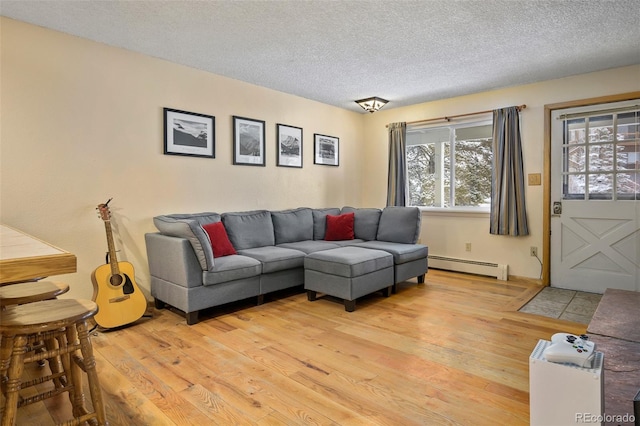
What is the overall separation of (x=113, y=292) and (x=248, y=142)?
2.19m

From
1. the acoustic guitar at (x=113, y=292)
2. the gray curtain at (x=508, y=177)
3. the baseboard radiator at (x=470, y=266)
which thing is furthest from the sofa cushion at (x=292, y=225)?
the gray curtain at (x=508, y=177)

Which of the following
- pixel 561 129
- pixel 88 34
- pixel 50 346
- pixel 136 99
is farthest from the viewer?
pixel 561 129

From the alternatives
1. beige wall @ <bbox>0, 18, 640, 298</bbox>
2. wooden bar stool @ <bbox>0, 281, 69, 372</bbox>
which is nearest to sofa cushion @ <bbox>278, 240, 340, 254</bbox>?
beige wall @ <bbox>0, 18, 640, 298</bbox>

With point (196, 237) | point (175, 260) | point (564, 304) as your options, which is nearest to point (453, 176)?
point (564, 304)

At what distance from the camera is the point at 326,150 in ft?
17.7

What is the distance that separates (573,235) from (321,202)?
3121 millimetres

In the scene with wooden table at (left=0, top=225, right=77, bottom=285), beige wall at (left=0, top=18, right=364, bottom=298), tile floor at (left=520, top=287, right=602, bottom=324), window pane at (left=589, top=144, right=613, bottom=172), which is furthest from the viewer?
window pane at (left=589, top=144, right=613, bottom=172)

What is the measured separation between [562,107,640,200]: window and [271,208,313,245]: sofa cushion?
9.94 ft

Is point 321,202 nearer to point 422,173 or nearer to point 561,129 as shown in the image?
point 422,173

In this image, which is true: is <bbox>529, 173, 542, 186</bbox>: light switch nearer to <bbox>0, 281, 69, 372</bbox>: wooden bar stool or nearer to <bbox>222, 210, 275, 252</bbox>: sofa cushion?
<bbox>222, 210, 275, 252</bbox>: sofa cushion

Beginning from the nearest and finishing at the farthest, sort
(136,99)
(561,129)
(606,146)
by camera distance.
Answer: (136,99), (606,146), (561,129)

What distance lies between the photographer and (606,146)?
154 inches

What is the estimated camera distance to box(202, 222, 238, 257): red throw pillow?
349 cm

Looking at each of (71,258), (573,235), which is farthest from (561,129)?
(71,258)
